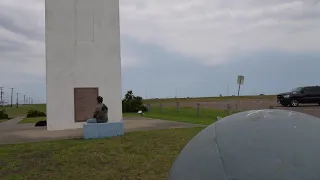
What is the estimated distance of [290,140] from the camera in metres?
2.12

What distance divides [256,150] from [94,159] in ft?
20.2

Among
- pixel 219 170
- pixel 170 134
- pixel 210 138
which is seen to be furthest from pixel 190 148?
pixel 170 134

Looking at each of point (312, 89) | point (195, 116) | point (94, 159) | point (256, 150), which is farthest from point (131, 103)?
point (256, 150)

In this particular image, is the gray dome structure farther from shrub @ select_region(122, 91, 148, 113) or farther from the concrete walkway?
shrub @ select_region(122, 91, 148, 113)

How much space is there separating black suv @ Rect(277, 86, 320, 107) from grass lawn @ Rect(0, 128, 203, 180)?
20015mm

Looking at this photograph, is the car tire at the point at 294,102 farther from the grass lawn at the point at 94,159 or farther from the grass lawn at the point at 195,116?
the grass lawn at the point at 94,159

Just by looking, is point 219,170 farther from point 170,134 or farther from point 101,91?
point 101,91

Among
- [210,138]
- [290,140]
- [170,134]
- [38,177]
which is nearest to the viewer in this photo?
[290,140]

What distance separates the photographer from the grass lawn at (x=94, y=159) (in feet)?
22.0

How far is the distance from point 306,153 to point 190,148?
746 millimetres

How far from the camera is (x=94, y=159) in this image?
7.79 m

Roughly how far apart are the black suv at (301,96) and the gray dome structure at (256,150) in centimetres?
2754

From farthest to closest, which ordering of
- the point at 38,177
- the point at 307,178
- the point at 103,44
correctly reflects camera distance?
1. the point at 103,44
2. the point at 38,177
3. the point at 307,178

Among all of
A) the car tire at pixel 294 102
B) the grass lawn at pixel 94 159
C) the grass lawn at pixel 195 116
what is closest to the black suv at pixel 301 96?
the car tire at pixel 294 102
